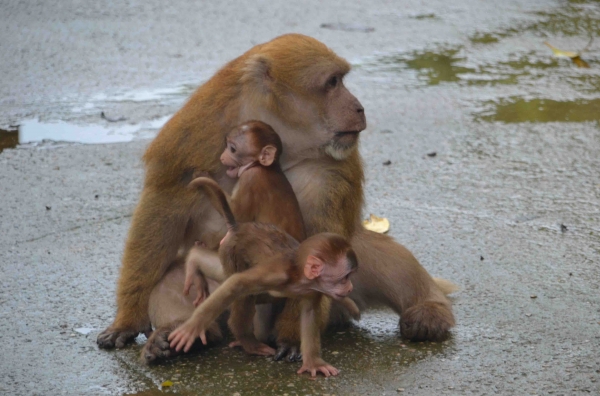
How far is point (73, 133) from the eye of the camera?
738cm

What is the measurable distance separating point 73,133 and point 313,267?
13.9ft

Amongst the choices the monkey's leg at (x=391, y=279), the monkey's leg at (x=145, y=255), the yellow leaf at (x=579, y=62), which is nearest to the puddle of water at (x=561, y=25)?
the yellow leaf at (x=579, y=62)

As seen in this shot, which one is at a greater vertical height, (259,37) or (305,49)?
(305,49)

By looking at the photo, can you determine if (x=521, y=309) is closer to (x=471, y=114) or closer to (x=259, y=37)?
(x=471, y=114)

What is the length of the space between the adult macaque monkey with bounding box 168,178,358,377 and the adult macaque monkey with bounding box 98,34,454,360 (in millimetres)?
256

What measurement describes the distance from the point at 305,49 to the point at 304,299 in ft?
3.83

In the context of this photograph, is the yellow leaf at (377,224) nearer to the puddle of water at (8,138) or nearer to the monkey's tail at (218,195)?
the monkey's tail at (218,195)

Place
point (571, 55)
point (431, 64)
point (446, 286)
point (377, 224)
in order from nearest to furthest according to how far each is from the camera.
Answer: point (446, 286) < point (377, 224) < point (431, 64) < point (571, 55)

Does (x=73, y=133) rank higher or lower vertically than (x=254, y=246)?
lower

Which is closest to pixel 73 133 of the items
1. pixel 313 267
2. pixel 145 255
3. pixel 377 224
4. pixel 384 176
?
pixel 384 176

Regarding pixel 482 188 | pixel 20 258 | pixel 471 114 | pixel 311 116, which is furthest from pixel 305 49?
pixel 471 114

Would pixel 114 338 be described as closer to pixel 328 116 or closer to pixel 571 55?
pixel 328 116

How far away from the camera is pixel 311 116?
425cm

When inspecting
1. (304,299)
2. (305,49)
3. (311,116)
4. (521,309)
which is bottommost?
(521,309)
